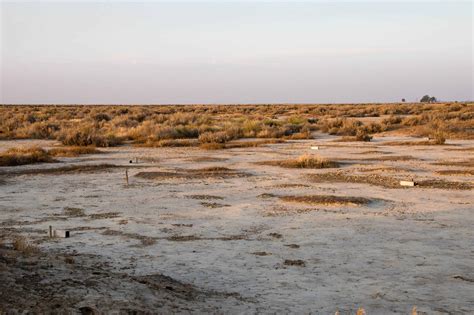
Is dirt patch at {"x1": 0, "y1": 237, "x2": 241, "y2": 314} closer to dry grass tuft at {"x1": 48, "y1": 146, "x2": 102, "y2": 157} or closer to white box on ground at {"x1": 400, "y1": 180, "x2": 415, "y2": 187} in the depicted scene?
white box on ground at {"x1": 400, "y1": 180, "x2": 415, "y2": 187}

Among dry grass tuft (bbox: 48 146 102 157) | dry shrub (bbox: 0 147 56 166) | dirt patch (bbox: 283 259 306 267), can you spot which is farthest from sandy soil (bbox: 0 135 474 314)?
dry grass tuft (bbox: 48 146 102 157)

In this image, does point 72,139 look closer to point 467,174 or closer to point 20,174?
point 20,174

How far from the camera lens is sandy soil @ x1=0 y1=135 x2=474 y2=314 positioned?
22.2 ft

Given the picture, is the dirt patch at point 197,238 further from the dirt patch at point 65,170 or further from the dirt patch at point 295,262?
the dirt patch at point 65,170

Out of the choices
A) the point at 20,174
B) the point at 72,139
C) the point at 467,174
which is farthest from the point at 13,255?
the point at 72,139

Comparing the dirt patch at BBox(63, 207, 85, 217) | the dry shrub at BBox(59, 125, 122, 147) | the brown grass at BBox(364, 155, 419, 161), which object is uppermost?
the dry shrub at BBox(59, 125, 122, 147)

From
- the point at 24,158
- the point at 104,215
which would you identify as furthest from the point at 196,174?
the point at 24,158

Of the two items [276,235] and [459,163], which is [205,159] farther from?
[276,235]

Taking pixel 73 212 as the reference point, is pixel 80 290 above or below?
above

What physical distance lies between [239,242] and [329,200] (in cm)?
418

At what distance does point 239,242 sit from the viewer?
9.99 m

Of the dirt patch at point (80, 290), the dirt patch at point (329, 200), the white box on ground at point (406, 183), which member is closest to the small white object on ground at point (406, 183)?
the white box on ground at point (406, 183)

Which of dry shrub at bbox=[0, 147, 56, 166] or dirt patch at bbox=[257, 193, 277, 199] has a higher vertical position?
dry shrub at bbox=[0, 147, 56, 166]

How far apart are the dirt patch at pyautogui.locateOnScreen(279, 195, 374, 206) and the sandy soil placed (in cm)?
22
